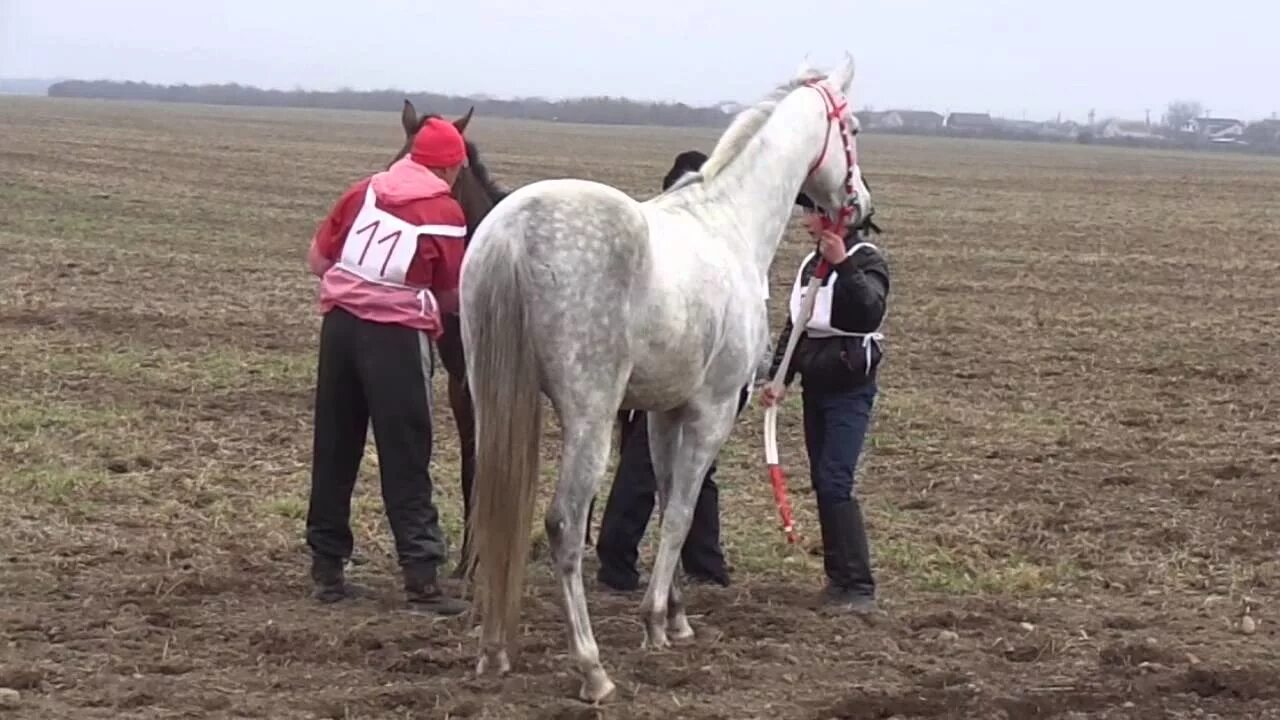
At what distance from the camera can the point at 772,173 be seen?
6211 millimetres

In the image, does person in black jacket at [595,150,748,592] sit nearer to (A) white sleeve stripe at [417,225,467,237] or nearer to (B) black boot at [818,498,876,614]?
(B) black boot at [818,498,876,614]

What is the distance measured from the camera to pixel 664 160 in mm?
54594

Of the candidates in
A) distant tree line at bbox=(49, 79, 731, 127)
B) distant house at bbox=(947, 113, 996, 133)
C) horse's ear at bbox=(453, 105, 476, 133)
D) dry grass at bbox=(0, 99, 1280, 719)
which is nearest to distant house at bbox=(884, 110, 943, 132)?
distant house at bbox=(947, 113, 996, 133)

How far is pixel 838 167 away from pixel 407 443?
2.09 metres

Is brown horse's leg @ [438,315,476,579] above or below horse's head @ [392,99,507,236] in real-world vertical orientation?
below

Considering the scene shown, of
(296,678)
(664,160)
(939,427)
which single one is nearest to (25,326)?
(939,427)

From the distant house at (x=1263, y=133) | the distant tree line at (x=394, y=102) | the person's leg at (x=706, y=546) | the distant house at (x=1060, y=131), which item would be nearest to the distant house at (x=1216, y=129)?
the distant house at (x=1263, y=133)

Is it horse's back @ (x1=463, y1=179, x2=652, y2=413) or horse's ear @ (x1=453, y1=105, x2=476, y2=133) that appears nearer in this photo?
horse's back @ (x1=463, y1=179, x2=652, y2=413)

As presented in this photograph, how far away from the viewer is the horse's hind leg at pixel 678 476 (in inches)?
230

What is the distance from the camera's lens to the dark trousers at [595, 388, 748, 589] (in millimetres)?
6977

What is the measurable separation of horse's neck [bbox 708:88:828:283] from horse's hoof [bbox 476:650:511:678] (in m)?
1.78

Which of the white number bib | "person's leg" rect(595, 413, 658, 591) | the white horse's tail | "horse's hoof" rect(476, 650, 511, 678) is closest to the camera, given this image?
the white horse's tail

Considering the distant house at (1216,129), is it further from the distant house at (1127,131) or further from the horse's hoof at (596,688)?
the horse's hoof at (596,688)

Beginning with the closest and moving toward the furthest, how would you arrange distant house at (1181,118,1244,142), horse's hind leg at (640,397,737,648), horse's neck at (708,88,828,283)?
horse's hind leg at (640,397,737,648) < horse's neck at (708,88,828,283) < distant house at (1181,118,1244,142)
